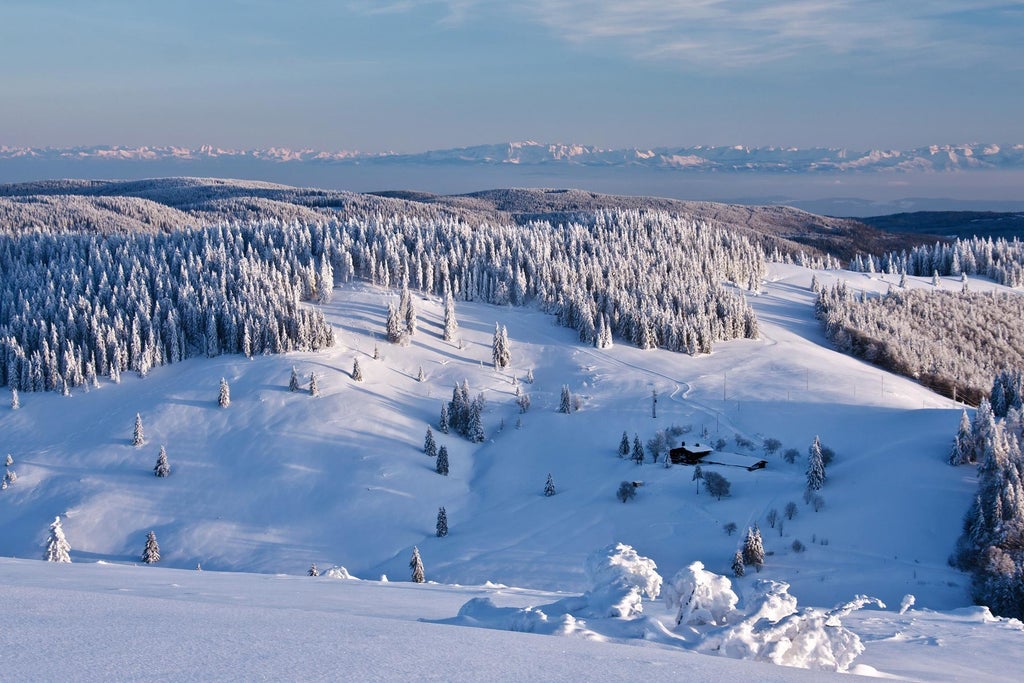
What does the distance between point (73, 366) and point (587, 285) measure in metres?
71.2

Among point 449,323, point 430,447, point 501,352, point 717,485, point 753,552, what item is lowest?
point 430,447

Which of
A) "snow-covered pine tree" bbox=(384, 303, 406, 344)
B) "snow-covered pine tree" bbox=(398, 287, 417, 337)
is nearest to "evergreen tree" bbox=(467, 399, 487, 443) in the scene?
"snow-covered pine tree" bbox=(384, 303, 406, 344)

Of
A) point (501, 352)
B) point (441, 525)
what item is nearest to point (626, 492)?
point (441, 525)

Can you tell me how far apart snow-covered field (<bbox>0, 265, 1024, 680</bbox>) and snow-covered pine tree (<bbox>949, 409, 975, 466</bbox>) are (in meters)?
2.26

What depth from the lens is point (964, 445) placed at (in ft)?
198

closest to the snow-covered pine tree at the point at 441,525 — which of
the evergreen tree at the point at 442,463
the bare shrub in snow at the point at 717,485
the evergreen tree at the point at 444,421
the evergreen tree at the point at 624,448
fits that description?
the evergreen tree at the point at 442,463

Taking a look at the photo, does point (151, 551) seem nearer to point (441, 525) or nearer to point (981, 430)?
point (441, 525)

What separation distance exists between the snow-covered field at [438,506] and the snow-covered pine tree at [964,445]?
2258 millimetres

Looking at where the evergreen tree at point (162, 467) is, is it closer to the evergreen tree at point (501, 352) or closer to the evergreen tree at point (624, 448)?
the evergreen tree at point (501, 352)

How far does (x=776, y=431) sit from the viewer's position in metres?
81.2

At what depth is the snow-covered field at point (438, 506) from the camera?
11195 millimetres

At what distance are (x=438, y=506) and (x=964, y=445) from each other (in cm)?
4052

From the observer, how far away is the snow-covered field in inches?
441

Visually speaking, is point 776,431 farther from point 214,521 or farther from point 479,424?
point 214,521
